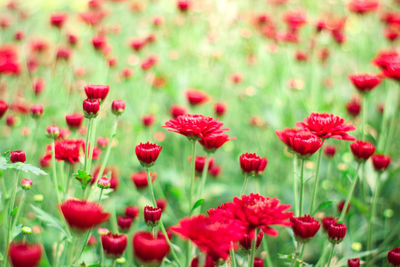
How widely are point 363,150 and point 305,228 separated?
416mm

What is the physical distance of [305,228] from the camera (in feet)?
3.30

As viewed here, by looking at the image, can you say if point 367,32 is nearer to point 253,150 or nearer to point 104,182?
point 253,150

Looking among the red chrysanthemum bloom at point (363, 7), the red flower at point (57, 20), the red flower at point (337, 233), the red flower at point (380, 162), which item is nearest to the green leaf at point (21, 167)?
the red flower at point (337, 233)

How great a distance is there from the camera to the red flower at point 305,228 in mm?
1006

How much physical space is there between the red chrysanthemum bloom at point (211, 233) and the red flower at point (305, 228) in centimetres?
23

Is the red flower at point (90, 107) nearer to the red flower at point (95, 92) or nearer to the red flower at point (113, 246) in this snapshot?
the red flower at point (95, 92)

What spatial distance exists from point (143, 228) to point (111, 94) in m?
1.16

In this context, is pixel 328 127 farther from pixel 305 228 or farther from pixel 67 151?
pixel 67 151

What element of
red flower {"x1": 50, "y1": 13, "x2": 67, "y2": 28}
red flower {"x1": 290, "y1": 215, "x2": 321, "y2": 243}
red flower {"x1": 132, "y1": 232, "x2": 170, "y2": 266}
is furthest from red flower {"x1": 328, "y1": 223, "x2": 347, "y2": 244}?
red flower {"x1": 50, "y1": 13, "x2": 67, "y2": 28}

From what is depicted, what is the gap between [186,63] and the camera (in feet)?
9.58

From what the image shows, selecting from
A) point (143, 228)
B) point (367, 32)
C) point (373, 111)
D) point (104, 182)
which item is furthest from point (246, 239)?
point (367, 32)

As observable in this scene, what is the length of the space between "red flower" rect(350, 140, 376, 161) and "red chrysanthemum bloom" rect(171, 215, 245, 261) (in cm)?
63

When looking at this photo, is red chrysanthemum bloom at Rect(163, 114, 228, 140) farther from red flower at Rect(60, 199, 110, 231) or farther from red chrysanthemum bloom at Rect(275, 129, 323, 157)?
red flower at Rect(60, 199, 110, 231)

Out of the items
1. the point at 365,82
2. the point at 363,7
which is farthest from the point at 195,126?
the point at 363,7
